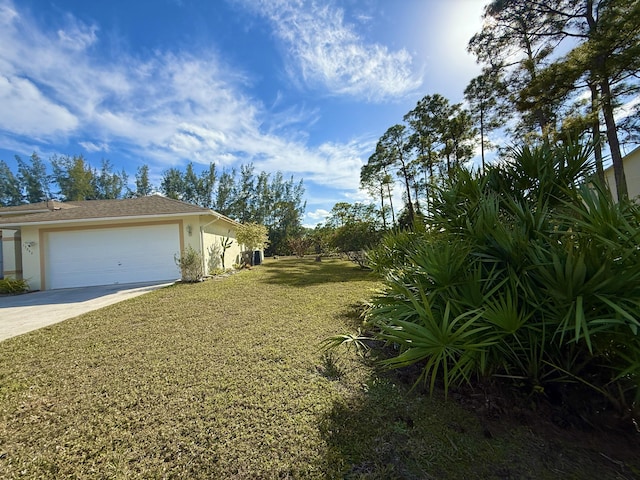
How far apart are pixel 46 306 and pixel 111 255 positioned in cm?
389

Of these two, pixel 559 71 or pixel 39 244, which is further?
pixel 39 244

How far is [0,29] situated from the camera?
627cm

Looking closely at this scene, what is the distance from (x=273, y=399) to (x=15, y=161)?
142 feet

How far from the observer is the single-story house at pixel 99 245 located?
404 inches

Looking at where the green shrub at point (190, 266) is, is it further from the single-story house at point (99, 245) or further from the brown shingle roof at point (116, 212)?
the brown shingle roof at point (116, 212)

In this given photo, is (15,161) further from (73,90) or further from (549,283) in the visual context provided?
(549,283)

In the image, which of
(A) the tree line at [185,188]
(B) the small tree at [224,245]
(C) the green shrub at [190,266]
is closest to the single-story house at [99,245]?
(C) the green shrub at [190,266]

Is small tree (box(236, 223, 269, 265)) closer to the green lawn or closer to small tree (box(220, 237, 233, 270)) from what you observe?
small tree (box(220, 237, 233, 270))

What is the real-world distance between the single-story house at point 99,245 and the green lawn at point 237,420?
22.7 feet

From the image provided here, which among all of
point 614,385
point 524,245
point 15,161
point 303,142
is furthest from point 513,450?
point 15,161

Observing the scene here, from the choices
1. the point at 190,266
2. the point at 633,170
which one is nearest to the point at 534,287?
the point at 190,266

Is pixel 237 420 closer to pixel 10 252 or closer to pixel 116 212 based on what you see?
pixel 116 212

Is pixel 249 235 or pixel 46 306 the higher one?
pixel 249 235

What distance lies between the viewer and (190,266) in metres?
10.1
